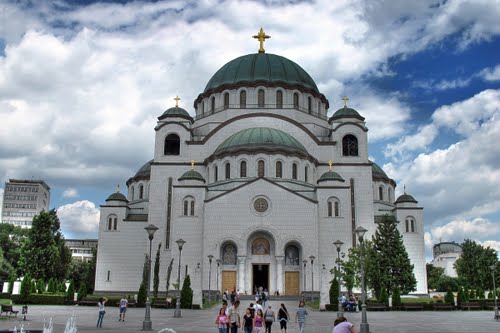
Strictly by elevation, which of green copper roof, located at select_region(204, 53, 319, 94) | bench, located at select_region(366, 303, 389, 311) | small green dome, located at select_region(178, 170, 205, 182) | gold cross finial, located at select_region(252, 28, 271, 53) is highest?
gold cross finial, located at select_region(252, 28, 271, 53)

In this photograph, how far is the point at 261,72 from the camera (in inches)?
2251

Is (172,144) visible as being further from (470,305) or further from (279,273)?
(470,305)

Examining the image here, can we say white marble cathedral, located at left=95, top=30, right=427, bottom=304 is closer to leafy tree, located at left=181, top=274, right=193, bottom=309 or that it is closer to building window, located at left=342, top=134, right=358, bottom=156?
building window, located at left=342, top=134, right=358, bottom=156

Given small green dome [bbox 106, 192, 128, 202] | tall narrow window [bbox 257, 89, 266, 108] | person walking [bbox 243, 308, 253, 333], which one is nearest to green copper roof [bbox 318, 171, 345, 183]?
tall narrow window [bbox 257, 89, 266, 108]

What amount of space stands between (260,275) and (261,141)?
40.2 feet

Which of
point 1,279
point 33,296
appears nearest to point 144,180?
point 1,279

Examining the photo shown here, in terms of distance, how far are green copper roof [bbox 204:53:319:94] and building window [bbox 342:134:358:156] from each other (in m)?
7.67

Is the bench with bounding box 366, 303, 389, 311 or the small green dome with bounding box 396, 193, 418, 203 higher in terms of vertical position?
the small green dome with bounding box 396, 193, 418, 203

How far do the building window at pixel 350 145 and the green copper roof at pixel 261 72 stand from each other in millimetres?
7666

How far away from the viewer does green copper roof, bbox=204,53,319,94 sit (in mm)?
56750

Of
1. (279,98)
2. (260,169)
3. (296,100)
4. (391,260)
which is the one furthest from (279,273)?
(296,100)

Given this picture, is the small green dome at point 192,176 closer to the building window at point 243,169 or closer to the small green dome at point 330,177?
the building window at point 243,169

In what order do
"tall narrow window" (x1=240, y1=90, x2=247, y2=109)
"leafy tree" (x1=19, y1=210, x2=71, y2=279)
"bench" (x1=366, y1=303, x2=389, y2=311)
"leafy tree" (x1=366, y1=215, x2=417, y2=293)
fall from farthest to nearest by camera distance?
1. "tall narrow window" (x1=240, y1=90, x2=247, y2=109)
2. "leafy tree" (x1=19, y1=210, x2=71, y2=279)
3. "leafy tree" (x1=366, y1=215, x2=417, y2=293)
4. "bench" (x1=366, y1=303, x2=389, y2=311)

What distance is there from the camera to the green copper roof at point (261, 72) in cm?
5675
